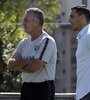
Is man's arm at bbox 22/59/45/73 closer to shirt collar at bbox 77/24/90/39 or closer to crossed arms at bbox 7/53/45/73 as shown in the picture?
crossed arms at bbox 7/53/45/73

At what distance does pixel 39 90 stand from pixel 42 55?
35 centimetres

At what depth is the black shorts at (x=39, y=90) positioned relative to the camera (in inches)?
199

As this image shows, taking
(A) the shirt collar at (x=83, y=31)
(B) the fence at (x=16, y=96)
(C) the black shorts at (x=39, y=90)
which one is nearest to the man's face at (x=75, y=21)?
(A) the shirt collar at (x=83, y=31)

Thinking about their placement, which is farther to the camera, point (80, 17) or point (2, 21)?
point (2, 21)

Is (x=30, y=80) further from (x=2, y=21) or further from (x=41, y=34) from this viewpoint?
(x=2, y=21)

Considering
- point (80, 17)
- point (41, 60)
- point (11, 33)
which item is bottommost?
point (11, 33)

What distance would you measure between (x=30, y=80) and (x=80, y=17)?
833mm

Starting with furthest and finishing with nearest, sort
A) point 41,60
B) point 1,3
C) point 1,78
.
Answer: point 1,3 → point 1,78 → point 41,60

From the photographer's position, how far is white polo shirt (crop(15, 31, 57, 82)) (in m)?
5.04

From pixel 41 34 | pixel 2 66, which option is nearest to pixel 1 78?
pixel 2 66

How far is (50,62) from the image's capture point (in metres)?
5.09

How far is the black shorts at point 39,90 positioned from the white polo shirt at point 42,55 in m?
0.05

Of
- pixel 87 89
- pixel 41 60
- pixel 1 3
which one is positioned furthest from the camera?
pixel 1 3

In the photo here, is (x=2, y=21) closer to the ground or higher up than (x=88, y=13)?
closer to the ground
